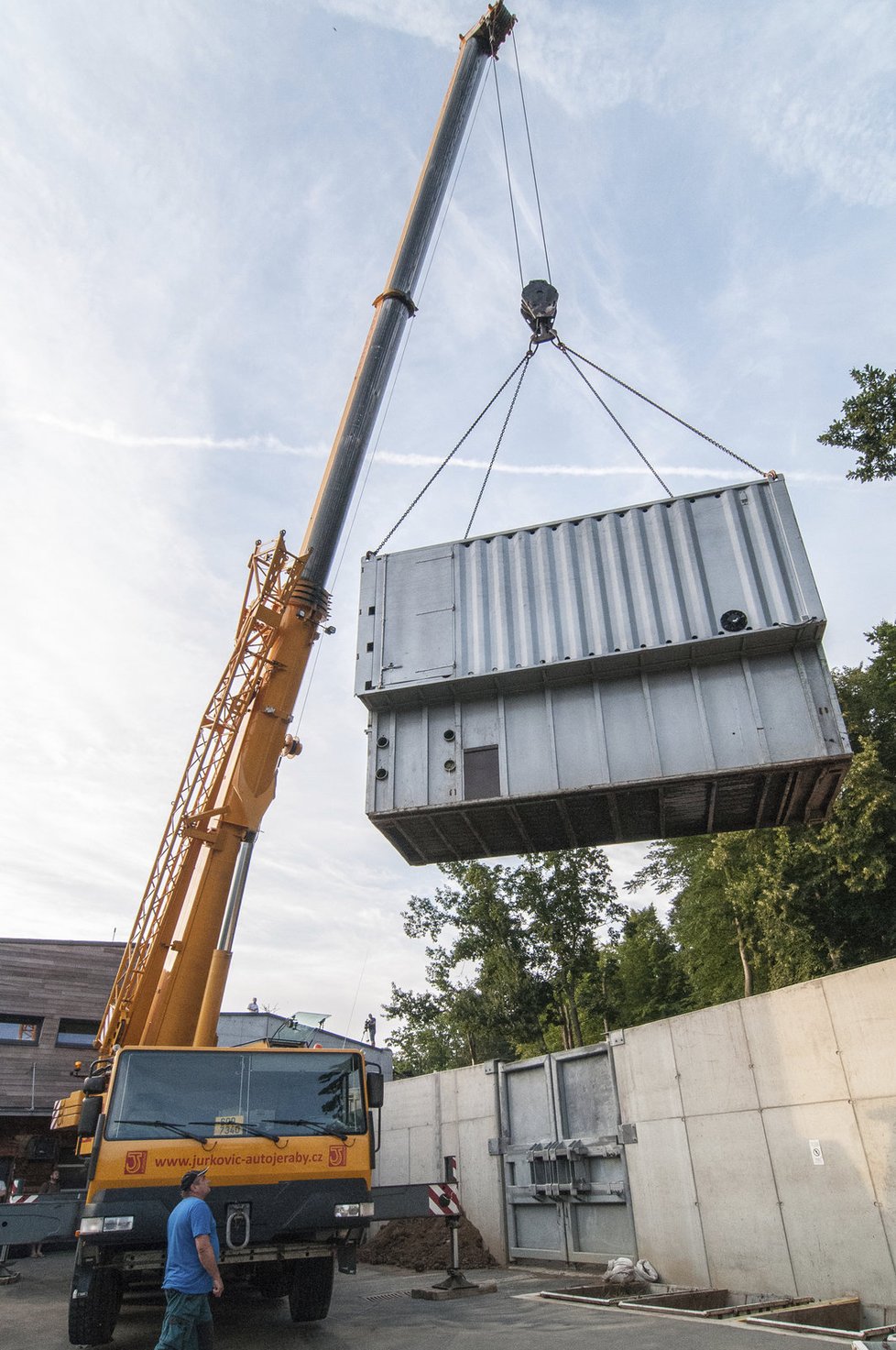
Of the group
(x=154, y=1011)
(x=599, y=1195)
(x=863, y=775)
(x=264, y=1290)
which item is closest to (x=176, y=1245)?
(x=154, y=1011)

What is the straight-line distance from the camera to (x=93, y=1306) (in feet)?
21.6

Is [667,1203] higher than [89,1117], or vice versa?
[89,1117]

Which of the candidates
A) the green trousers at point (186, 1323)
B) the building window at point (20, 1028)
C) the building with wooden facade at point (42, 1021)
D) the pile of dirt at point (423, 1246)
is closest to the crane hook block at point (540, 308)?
the green trousers at point (186, 1323)

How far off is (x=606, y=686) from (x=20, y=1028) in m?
22.1

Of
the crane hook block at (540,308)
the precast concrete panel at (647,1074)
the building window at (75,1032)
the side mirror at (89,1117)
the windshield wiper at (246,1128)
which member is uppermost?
the crane hook block at (540,308)

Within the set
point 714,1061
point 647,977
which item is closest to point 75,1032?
point 714,1061

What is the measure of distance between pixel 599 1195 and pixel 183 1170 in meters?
6.46

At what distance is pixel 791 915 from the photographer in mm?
22484

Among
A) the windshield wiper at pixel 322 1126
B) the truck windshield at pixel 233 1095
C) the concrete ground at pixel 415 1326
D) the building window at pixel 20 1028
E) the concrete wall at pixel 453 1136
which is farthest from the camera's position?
the building window at pixel 20 1028

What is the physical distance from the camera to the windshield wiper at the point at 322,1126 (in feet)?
23.5

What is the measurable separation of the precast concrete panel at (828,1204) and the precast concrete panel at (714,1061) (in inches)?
20.5

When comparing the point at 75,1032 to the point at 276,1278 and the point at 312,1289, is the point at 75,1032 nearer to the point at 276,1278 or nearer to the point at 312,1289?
the point at 276,1278

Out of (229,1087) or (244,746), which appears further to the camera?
(244,746)

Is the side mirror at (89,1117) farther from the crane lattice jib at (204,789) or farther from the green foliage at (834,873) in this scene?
the green foliage at (834,873)
